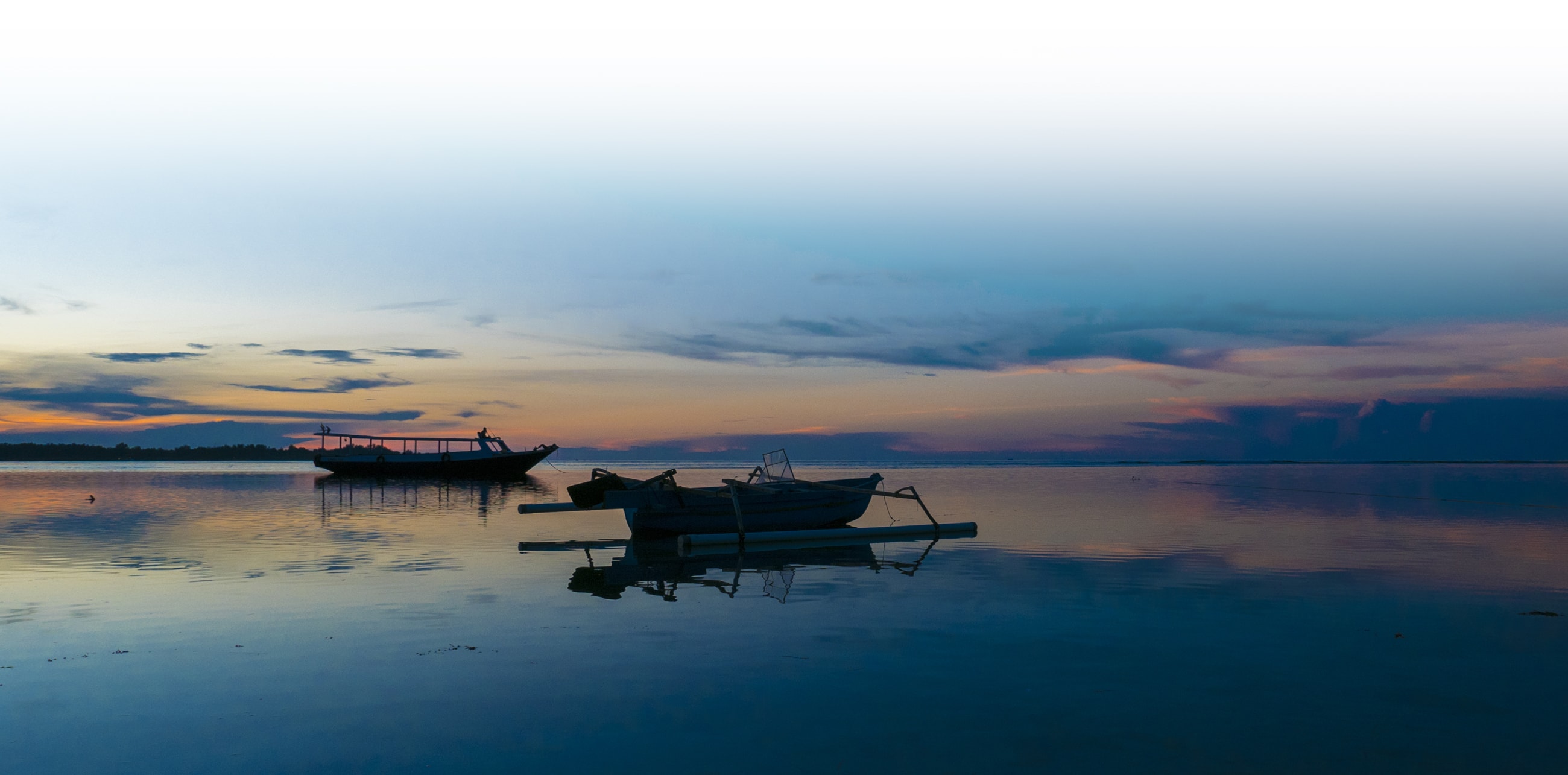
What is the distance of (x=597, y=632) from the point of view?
44.4 ft

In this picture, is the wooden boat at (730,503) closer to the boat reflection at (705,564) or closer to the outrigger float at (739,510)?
the outrigger float at (739,510)

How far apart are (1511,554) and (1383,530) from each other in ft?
23.8

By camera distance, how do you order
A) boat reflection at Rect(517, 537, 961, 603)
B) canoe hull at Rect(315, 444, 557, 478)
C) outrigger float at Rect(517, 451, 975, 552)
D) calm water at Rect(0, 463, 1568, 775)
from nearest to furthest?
calm water at Rect(0, 463, 1568, 775), boat reflection at Rect(517, 537, 961, 603), outrigger float at Rect(517, 451, 975, 552), canoe hull at Rect(315, 444, 557, 478)

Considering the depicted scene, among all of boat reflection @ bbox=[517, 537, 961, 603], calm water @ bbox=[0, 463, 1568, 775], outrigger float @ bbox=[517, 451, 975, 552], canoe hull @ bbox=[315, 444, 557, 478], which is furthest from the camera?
canoe hull @ bbox=[315, 444, 557, 478]

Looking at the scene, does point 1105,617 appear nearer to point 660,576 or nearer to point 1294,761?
point 1294,761

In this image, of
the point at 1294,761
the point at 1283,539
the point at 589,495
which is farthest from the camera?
the point at 589,495

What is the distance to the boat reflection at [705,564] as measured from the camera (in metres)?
18.5

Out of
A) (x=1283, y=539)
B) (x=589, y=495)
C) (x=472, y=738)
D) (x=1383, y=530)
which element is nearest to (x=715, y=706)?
(x=472, y=738)

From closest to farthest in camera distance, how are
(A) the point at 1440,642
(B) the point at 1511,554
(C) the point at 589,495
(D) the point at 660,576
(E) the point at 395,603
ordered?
(A) the point at 1440,642
(E) the point at 395,603
(D) the point at 660,576
(B) the point at 1511,554
(C) the point at 589,495

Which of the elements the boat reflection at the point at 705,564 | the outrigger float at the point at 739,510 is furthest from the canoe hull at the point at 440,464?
the boat reflection at the point at 705,564

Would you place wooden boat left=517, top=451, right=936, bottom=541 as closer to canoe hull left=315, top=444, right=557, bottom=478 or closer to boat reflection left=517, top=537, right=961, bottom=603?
boat reflection left=517, top=537, right=961, bottom=603

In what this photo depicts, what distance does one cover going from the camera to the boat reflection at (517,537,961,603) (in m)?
18.5

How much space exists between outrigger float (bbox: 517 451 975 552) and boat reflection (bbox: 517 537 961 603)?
17.6 inches

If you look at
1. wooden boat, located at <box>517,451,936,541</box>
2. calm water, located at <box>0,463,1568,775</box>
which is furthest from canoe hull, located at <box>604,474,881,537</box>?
calm water, located at <box>0,463,1568,775</box>
